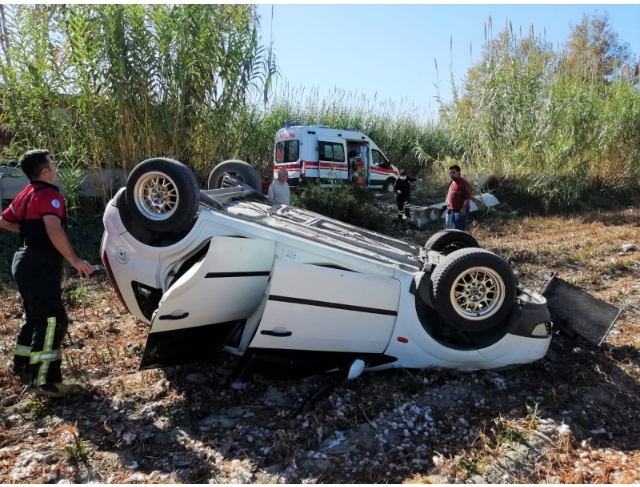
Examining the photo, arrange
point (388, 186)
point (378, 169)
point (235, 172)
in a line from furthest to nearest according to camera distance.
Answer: point (388, 186) < point (378, 169) < point (235, 172)

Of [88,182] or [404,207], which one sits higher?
[88,182]

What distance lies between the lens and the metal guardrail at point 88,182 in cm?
768

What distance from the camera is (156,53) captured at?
25.7ft

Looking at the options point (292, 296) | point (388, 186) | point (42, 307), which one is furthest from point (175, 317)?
point (388, 186)

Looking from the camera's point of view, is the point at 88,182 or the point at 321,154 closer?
the point at 88,182

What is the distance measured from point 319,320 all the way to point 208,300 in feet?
2.48

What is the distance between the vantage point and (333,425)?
3.04 meters

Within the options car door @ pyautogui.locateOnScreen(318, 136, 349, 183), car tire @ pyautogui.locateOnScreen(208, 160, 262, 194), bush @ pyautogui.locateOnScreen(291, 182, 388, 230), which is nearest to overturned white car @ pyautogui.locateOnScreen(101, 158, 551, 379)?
car tire @ pyautogui.locateOnScreen(208, 160, 262, 194)

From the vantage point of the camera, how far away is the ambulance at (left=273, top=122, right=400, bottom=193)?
546 inches

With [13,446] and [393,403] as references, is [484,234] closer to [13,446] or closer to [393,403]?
[393,403]

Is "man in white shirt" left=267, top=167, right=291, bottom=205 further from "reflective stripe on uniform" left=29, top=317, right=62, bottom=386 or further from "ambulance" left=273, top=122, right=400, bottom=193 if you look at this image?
"ambulance" left=273, top=122, right=400, bottom=193

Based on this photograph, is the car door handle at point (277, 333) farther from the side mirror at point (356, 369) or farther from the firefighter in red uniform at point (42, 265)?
the firefighter in red uniform at point (42, 265)

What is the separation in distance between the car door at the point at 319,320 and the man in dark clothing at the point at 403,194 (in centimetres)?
796

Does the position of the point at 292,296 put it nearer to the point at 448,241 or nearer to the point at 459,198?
the point at 448,241
